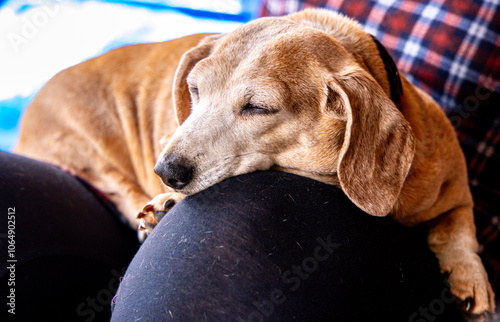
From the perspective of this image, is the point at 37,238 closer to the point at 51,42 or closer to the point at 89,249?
the point at 89,249

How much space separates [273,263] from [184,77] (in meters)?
0.94

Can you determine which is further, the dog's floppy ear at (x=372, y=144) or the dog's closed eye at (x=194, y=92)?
the dog's closed eye at (x=194, y=92)

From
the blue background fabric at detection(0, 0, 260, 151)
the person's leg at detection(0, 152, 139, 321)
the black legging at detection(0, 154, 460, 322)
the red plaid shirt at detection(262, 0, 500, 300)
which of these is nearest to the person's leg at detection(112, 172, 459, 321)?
the black legging at detection(0, 154, 460, 322)

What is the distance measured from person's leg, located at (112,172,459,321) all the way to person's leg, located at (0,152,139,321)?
371 mm

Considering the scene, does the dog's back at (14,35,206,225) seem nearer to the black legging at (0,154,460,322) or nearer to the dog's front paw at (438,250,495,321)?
the black legging at (0,154,460,322)

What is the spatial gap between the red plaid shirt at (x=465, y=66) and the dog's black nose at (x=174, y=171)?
1396 mm

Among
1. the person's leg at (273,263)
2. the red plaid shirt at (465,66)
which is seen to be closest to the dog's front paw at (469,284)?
the person's leg at (273,263)

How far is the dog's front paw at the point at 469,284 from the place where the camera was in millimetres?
1381

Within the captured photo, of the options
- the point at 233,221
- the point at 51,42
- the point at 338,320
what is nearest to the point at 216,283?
the point at 233,221

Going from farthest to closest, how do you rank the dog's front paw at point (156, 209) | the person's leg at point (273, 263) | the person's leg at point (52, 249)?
the dog's front paw at point (156, 209) < the person's leg at point (52, 249) < the person's leg at point (273, 263)

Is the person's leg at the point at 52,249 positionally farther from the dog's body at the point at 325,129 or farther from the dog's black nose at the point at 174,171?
the dog's black nose at the point at 174,171

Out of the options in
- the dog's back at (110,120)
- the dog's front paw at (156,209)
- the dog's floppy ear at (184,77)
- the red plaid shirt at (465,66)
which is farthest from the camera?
the dog's back at (110,120)

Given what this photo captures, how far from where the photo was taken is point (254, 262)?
1.02 m

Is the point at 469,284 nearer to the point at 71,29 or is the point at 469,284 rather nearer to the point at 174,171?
the point at 174,171
